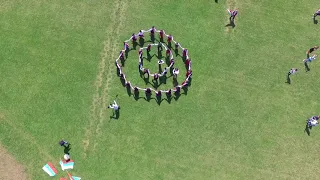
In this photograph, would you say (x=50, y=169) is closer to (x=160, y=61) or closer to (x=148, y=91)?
(x=148, y=91)

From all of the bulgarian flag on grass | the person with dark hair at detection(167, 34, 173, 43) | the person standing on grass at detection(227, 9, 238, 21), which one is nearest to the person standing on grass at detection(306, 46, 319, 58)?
the person standing on grass at detection(227, 9, 238, 21)

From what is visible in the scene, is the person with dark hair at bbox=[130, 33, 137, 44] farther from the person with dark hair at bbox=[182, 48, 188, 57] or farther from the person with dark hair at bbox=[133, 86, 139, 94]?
the person with dark hair at bbox=[133, 86, 139, 94]

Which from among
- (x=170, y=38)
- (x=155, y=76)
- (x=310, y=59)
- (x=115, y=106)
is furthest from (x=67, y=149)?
(x=310, y=59)

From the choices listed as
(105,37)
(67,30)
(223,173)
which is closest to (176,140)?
(223,173)

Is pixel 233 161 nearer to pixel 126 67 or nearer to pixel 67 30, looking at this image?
pixel 126 67

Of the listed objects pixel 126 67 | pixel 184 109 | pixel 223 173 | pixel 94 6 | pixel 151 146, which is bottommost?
pixel 223 173

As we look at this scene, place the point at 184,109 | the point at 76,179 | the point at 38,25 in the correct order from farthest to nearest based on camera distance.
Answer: the point at 38,25 < the point at 184,109 < the point at 76,179
